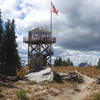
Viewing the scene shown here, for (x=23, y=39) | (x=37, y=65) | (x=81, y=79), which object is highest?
(x=23, y=39)

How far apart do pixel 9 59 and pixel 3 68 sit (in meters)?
2.16

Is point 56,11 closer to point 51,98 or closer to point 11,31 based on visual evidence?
point 11,31

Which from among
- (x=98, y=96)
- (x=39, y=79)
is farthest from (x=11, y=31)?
(x=98, y=96)

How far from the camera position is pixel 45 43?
115 ft

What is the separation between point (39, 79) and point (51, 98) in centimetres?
826

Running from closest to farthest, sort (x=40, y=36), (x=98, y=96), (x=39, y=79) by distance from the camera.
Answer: (x=98, y=96) < (x=39, y=79) < (x=40, y=36)

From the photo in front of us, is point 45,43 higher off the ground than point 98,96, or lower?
higher

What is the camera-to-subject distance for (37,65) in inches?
1104

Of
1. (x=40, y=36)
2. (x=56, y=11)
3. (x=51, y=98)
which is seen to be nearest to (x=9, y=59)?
(x=40, y=36)

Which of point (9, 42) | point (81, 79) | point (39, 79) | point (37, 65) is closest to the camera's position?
point (39, 79)

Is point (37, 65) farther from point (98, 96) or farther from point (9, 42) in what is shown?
point (98, 96)

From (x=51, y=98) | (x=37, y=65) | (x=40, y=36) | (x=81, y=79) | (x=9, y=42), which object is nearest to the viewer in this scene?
(x=51, y=98)

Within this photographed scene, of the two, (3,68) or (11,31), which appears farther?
(11,31)

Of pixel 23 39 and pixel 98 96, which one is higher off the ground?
pixel 23 39
